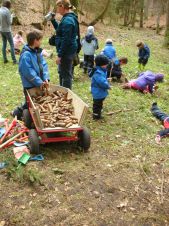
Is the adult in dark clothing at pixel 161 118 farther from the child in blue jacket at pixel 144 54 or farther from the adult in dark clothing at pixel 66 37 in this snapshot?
the child in blue jacket at pixel 144 54

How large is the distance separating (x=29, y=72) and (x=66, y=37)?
4.80 feet

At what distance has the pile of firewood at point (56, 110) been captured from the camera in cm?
648

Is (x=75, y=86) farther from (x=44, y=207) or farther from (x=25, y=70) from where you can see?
(x=44, y=207)

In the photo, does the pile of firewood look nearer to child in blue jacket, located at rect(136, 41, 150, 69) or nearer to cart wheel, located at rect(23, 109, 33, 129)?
cart wheel, located at rect(23, 109, 33, 129)

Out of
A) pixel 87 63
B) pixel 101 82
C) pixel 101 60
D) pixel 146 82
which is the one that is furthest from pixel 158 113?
pixel 87 63

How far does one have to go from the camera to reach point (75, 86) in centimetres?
1080

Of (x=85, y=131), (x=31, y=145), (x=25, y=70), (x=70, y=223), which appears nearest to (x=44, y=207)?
(x=70, y=223)

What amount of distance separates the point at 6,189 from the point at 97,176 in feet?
5.07

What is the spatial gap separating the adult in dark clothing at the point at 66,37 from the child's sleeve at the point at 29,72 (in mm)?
1285

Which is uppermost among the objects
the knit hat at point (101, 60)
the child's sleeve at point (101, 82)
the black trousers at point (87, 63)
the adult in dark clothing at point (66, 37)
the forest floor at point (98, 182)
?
the adult in dark clothing at point (66, 37)

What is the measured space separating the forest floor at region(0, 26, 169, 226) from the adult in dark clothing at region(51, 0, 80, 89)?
53.1 inches

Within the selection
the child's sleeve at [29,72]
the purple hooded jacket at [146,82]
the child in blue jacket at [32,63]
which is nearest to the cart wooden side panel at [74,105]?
the child in blue jacket at [32,63]

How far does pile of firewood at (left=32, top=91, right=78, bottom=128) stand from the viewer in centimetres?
648

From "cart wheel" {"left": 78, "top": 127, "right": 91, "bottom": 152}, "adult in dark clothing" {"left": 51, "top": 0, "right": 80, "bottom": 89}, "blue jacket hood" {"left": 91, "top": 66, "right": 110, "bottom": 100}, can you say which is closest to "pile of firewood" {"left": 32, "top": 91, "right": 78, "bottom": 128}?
"cart wheel" {"left": 78, "top": 127, "right": 91, "bottom": 152}
